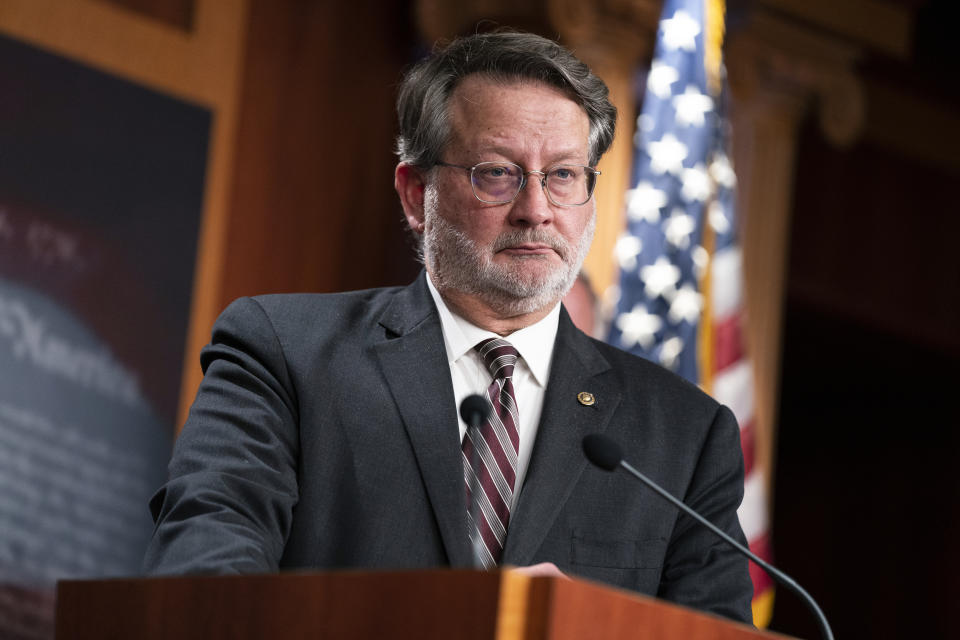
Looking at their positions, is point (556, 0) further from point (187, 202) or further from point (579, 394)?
point (579, 394)

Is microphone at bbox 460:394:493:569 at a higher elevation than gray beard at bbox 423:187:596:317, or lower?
lower

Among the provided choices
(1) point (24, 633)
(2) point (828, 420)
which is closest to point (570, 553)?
(1) point (24, 633)

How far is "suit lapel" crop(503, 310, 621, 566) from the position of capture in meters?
2.04

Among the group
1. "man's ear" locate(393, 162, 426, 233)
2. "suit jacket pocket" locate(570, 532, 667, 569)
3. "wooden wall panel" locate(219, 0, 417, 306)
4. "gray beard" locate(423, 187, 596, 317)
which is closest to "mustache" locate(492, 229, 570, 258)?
"gray beard" locate(423, 187, 596, 317)

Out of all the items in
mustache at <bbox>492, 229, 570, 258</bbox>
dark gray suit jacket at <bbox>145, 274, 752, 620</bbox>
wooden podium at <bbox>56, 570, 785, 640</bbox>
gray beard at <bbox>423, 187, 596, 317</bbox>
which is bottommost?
wooden podium at <bbox>56, 570, 785, 640</bbox>

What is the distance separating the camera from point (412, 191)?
2516mm

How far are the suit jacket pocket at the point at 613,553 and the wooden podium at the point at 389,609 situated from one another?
57cm

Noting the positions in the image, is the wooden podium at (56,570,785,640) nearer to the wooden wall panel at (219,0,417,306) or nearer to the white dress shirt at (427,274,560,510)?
the white dress shirt at (427,274,560,510)

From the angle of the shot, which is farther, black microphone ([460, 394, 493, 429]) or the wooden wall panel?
the wooden wall panel

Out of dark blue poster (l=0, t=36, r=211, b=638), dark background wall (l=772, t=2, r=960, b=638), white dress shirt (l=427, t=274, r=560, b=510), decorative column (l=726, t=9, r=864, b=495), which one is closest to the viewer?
white dress shirt (l=427, t=274, r=560, b=510)

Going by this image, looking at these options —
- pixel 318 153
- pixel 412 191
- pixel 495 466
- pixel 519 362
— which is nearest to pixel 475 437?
pixel 495 466

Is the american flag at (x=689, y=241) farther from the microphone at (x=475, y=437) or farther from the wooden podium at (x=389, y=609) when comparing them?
the wooden podium at (x=389, y=609)

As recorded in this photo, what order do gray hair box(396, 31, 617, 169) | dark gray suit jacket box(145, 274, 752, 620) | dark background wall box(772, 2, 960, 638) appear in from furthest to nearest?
dark background wall box(772, 2, 960, 638) → gray hair box(396, 31, 617, 169) → dark gray suit jacket box(145, 274, 752, 620)

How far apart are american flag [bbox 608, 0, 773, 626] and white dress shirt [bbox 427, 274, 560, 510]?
8.67 ft
